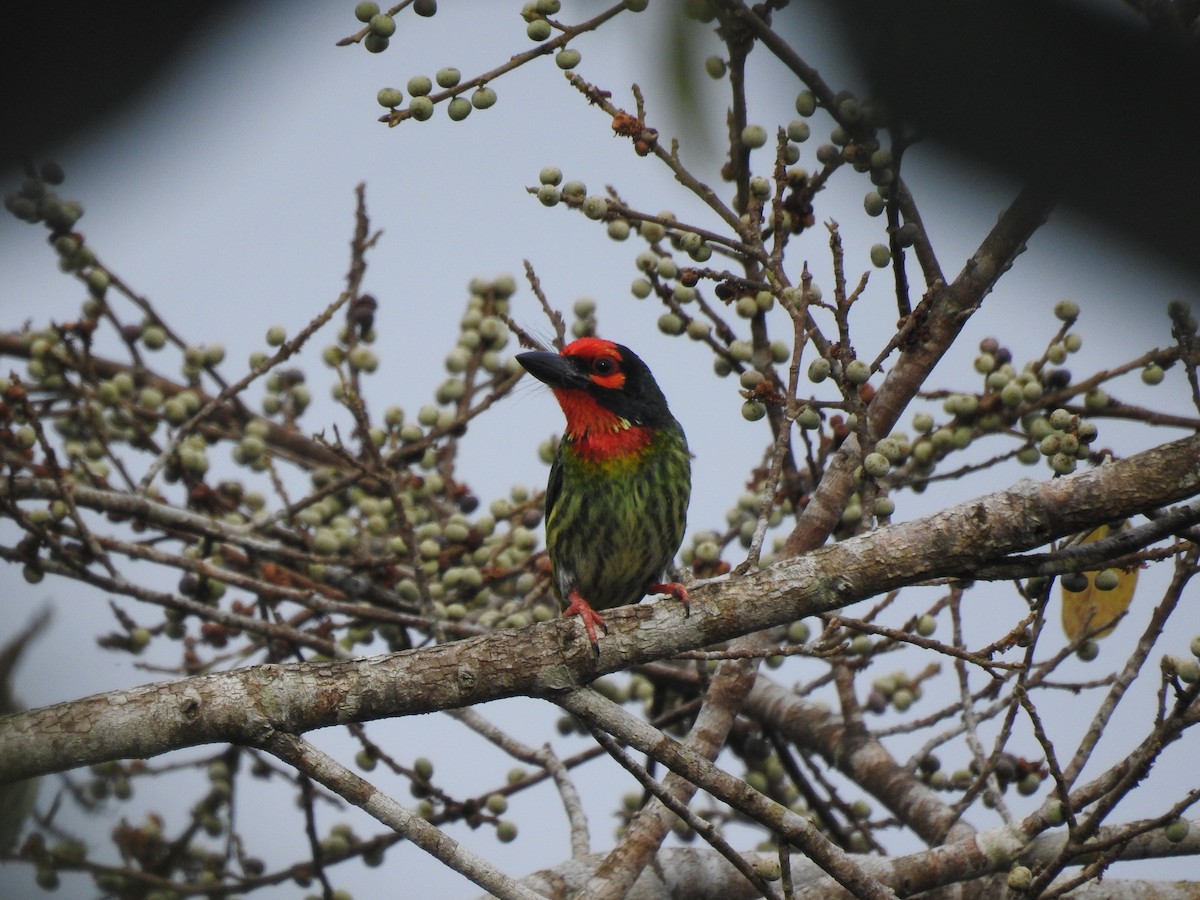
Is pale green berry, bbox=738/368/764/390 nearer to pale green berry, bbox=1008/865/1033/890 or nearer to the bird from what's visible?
the bird

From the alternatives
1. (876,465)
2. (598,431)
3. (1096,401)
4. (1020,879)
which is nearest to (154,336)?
(598,431)

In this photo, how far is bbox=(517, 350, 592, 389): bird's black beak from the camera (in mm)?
4098

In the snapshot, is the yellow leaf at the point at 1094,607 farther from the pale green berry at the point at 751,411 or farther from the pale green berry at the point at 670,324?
the pale green berry at the point at 670,324

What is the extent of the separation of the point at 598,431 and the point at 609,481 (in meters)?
0.19

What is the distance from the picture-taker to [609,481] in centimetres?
427

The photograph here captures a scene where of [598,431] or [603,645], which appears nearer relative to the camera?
[603,645]

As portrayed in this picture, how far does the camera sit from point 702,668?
4078mm

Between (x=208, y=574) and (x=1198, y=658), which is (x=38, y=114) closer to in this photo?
(x=1198, y=658)

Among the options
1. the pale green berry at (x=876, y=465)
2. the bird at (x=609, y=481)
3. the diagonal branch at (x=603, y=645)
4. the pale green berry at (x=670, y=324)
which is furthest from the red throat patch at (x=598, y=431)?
the diagonal branch at (x=603, y=645)

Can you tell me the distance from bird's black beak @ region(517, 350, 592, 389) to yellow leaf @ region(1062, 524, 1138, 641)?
1652 mm

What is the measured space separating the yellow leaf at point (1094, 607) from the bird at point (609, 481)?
49.0 inches

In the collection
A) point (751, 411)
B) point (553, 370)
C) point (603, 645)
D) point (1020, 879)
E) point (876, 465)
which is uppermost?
point (553, 370)

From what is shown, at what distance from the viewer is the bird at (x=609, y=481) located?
4.24 metres

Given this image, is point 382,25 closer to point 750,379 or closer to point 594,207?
point 594,207
